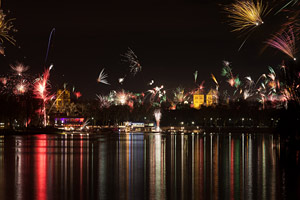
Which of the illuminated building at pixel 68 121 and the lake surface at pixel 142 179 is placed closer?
the lake surface at pixel 142 179

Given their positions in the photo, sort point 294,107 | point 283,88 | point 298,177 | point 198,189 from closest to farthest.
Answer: point 198,189, point 298,177, point 294,107, point 283,88

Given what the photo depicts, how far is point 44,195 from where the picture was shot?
1870cm

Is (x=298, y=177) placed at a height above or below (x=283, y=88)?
below

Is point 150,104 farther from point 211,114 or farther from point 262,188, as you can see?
point 262,188

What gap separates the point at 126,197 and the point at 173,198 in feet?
5.28

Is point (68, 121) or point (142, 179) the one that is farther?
point (68, 121)

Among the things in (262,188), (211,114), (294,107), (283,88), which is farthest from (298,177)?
(211,114)

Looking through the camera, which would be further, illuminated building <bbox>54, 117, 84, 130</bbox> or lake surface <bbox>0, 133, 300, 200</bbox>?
illuminated building <bbox>54, 117, 84, 130</bbox>

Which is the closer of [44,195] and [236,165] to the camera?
[44,195]

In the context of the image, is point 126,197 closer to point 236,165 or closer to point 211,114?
point 236,165

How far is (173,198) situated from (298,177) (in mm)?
8753

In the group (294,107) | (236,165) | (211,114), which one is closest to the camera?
(236,165)

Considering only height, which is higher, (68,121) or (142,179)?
(68,121)

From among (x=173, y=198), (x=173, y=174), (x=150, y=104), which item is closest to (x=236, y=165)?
(x=173, y=174)
